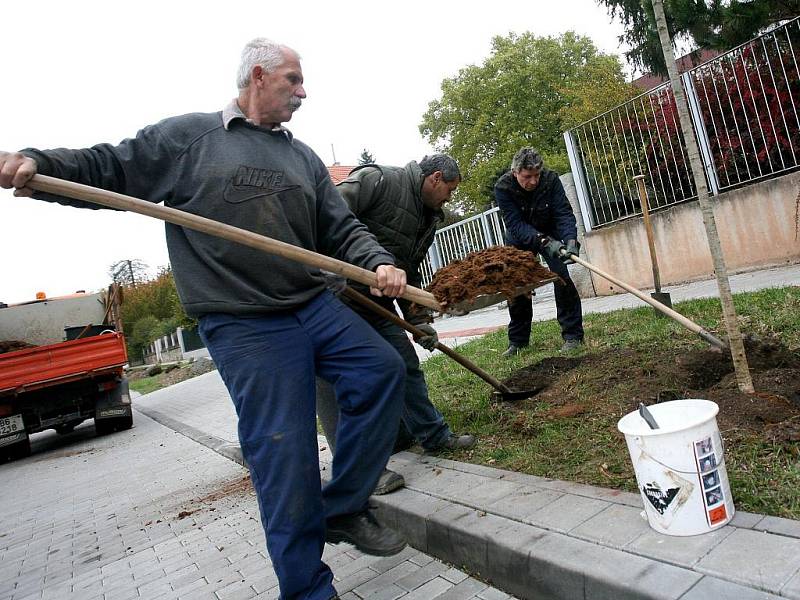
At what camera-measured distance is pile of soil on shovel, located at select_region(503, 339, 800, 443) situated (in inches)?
108

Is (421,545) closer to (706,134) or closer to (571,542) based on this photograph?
(571,542)

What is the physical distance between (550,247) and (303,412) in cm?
352

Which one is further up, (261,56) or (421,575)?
(261,56)

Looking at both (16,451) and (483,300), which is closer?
(483,300)

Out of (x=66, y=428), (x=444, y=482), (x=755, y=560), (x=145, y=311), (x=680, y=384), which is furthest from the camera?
(x=145, y=311)

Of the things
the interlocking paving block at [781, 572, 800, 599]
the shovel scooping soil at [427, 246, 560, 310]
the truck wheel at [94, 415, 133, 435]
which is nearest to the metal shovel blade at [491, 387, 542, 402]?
the shovel scooping soil at [427, 246, 560, 310]

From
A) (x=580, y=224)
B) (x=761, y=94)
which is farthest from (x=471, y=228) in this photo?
(x=761, y=94)

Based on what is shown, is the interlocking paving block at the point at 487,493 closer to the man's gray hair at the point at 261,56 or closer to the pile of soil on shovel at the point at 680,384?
the pile of soil on shovel at the point at 680,384

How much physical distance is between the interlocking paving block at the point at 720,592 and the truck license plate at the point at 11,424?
10.5 meters

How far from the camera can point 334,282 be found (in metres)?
2.90

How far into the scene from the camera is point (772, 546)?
184 centimetres

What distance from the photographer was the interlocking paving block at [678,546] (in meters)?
1.92

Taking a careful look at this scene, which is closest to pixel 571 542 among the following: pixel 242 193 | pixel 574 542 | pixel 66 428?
pixel 574 542

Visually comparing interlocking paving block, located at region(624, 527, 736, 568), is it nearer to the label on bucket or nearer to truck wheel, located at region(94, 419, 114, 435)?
the label on bucket
